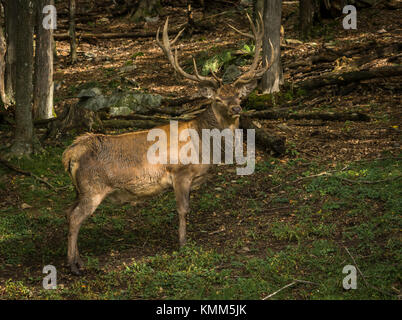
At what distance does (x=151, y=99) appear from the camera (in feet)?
46.6

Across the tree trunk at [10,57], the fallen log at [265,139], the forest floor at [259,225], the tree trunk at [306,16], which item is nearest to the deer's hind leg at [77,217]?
the forest floor at [259,225]

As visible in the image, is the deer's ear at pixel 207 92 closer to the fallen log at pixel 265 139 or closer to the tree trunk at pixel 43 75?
the fallen log at pixel 265 139

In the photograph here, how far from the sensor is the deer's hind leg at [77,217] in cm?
731

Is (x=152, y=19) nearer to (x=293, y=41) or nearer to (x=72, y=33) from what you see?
(x=72, y=33)

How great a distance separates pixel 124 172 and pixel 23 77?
417cm

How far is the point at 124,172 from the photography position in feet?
25.3

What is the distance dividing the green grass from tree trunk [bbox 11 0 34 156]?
17.1 inches

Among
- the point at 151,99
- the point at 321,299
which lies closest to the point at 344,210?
the point at 321,299

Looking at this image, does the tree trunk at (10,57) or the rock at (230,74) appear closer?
the tree trunk at (10,57)

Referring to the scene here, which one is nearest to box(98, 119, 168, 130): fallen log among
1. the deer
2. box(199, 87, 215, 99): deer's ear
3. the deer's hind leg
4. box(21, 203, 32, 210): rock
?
box(21, 203, 32, 210): rock

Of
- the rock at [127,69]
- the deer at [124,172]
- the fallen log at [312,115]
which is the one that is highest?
the rock at [127,69]

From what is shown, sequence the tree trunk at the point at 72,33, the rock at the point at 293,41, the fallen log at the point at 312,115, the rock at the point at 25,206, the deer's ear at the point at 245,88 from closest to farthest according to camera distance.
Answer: the deer's ear at the point at 245,88, the rock at the point at 25,206, the fallen log at the point at 312,115, the rock at the point at 293,41, the tree trunk at the point at 72,33

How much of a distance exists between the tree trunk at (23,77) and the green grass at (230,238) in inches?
17.1
